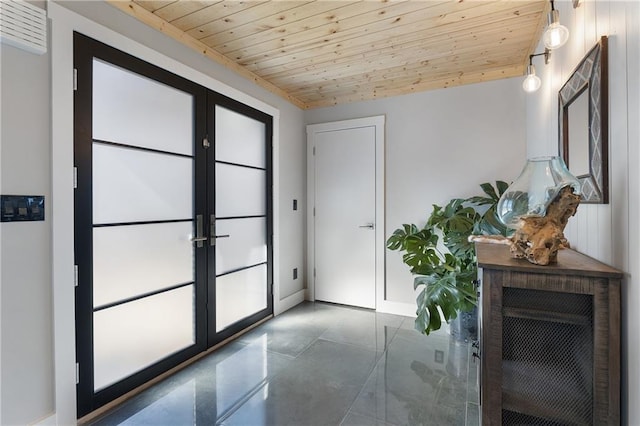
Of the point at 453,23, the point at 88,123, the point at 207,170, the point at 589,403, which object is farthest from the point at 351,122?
the point at 589,403

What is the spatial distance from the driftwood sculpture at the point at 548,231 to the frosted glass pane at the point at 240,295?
90.1 inches

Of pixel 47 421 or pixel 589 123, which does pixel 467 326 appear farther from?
pixel 47 421

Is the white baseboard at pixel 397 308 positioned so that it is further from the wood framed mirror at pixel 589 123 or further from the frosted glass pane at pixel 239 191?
the wood framed mirror at pixel 589 123

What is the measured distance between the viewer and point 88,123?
1.73 meters

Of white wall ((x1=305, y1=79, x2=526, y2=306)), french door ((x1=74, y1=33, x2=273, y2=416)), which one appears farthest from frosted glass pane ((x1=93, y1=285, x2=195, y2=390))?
white wall ((x1=305, y1=79, x2=526, y2=306))

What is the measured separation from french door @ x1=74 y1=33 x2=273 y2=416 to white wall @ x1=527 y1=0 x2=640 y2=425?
2.39 meters

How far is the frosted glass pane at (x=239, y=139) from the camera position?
2.66 m

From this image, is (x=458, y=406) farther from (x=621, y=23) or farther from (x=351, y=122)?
(x=351, y=122)

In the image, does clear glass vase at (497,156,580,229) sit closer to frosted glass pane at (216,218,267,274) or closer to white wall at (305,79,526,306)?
white wall at (305,79,526,306)

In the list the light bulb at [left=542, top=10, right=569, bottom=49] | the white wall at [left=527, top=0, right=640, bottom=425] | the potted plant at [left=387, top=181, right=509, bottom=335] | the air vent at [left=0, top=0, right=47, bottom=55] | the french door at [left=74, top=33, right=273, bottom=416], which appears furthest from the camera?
the potted plant at [left=387, top=181, right=509, bottom=335]

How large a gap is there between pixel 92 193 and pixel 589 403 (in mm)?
2449

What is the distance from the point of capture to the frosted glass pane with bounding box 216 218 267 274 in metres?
2.68

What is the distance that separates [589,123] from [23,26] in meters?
2.58

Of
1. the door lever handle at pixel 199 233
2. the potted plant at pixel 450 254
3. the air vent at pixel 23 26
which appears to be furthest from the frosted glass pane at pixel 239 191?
the potted plant at pixel 450 254
